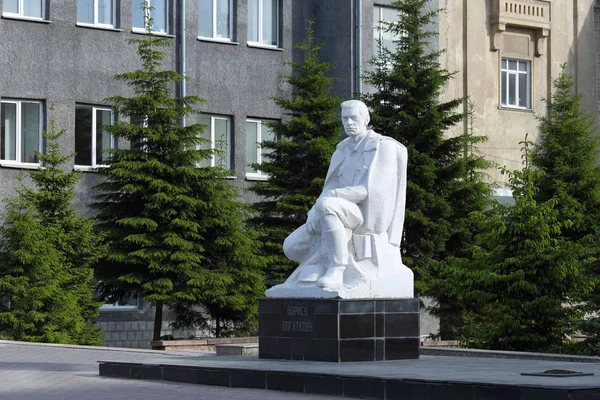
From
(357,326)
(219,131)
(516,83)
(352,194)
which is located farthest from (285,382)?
(516,83)

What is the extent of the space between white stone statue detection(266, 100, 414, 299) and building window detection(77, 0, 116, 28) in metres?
16.8

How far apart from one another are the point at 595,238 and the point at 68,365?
33.4ft

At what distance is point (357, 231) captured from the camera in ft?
53.7

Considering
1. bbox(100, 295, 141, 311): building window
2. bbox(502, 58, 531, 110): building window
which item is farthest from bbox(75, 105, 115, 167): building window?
bbox(502, 58, 531, 110): building window

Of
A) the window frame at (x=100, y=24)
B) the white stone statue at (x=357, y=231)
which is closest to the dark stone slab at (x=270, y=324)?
the white stone statue at (x=357, y=231)

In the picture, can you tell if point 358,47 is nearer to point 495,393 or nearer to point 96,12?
point 96,12

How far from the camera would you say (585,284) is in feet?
66.2

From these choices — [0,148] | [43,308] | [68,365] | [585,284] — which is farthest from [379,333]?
[0,148]

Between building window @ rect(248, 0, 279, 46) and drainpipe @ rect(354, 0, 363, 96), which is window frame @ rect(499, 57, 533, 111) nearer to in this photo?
drainpipe @ rect(354, 0, 363, 96)

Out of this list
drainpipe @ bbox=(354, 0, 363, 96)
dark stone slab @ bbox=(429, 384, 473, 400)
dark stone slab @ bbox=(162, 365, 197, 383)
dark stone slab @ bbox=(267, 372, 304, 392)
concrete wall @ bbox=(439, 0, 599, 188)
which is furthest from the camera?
concrete wall @ bbox=(439, 0, 599, 188)

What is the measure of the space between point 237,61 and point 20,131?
6.42 meters

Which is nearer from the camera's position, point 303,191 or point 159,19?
point 303,191

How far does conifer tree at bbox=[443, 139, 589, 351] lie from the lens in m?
20.6

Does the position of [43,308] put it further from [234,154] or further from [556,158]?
[556,158]
